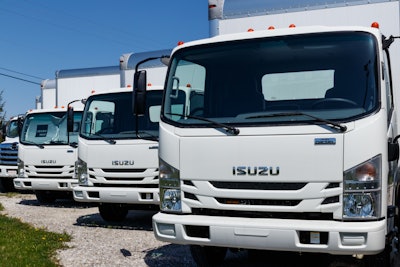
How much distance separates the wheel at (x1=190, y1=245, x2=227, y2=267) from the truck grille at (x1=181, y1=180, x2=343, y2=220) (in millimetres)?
963

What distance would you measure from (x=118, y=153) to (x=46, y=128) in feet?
13.8

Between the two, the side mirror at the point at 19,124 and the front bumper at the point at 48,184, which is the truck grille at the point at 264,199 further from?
the side mirror at the point at 19,124

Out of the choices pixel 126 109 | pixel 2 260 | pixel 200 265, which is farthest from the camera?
pixel 126 109

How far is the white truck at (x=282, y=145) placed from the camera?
4.55 m

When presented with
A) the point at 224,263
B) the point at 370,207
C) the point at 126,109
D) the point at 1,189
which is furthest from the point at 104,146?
the point at 1,189

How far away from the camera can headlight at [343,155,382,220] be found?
4.52m

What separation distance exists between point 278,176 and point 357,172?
0.65 m

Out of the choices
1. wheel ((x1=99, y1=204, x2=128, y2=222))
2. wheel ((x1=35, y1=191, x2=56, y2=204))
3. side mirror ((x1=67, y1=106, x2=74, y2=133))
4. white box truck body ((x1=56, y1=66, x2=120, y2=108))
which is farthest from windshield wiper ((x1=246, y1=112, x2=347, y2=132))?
wheel ((x1=35, y1=191, x2=56, y2=204))

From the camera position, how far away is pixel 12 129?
Result: 1666 cm

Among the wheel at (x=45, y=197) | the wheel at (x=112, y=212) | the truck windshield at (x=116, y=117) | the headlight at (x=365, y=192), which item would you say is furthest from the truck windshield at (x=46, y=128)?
the headlight at (x=365, y=192)

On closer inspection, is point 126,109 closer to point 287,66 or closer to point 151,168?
point 151,168

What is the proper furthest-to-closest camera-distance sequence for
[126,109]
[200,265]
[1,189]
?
1. [1,189]
2. [126,109]
3. [200,265]

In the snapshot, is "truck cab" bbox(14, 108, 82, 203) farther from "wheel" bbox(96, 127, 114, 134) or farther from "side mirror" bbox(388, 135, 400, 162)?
"side mirror" bbox(388, 135, 400, 162)

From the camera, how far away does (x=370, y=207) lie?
452 centimetres
